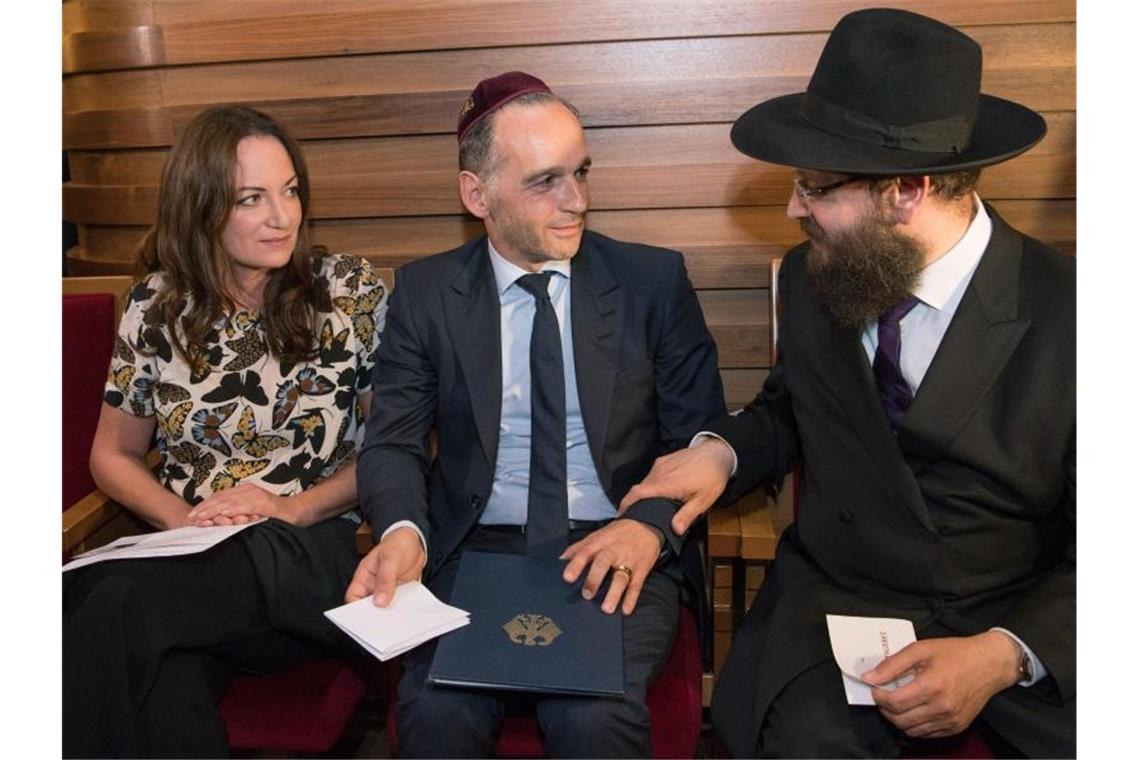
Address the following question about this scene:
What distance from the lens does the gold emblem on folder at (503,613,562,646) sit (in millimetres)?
2133

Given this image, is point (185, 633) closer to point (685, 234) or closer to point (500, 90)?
point (500, 90)

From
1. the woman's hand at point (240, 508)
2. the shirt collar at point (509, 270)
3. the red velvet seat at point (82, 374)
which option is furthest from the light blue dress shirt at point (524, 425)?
the red velvet seat at point (82, 374)

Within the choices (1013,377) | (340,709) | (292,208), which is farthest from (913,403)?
(292,208)

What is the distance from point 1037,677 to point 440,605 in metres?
1.12

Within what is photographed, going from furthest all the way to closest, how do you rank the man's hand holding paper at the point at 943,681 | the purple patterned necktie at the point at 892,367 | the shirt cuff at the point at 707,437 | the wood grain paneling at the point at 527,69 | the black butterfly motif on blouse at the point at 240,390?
1. the wood grain paneling at the point at 527,69
2. the black butterfly motif on blouse at the point at 240,390
3. the shirt cuff at the point at 707,437
4. the purple patterned necktie at the point at 892,367
5. the man's hand holding paper at the point at 943,681

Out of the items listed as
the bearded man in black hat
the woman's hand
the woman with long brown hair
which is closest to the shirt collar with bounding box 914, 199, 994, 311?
the bearded man in black hat

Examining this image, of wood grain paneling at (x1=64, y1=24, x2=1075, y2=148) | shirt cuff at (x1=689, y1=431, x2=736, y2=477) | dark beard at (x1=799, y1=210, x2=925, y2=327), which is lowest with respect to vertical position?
shirt cuff at (x1=689, y1=431, x2=736, y2=477)

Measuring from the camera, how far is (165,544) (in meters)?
2.42

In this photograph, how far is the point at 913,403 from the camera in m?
2.17

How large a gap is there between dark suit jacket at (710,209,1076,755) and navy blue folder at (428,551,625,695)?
0.34 m

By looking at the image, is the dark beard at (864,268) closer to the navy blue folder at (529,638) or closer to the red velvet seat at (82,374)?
the navy blue folder at (529,638)

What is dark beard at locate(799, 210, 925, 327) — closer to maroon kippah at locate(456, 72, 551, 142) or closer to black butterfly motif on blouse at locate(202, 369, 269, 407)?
maroon kippah at locate(456, 72, 551, 142)

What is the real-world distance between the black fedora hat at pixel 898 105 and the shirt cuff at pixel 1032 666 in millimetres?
856

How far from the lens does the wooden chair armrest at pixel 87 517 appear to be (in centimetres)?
262
